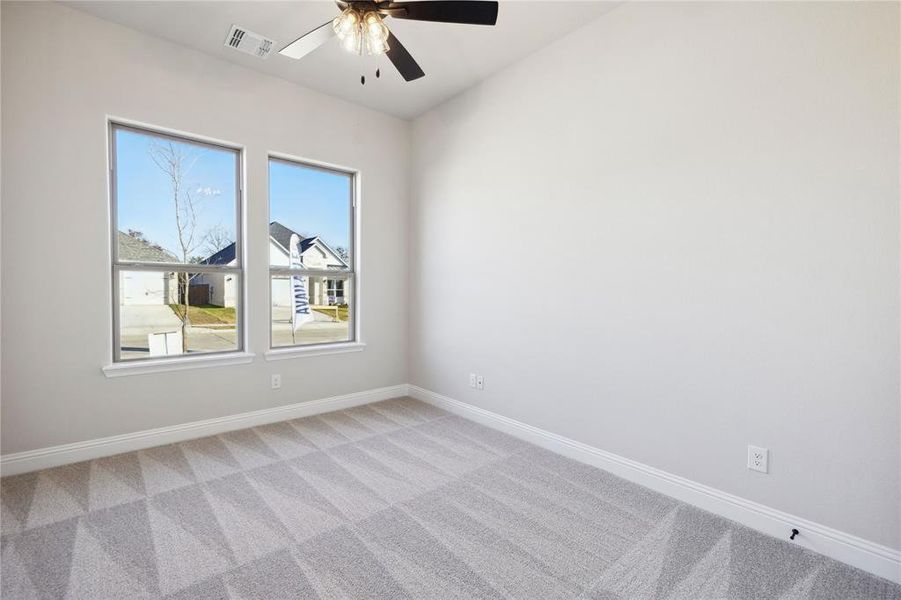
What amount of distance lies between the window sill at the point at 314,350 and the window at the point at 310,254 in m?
0.11

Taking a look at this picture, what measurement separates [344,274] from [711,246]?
10.1 feet

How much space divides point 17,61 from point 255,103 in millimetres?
1373

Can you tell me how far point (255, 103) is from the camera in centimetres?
338

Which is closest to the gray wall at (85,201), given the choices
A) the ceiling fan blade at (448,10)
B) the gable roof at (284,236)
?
the gable roof at (284,236)

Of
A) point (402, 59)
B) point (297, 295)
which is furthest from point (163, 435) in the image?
point (402, 59)

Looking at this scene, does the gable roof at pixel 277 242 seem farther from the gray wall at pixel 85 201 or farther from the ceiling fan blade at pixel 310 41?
the ceiling fan blade at pixel 310 41

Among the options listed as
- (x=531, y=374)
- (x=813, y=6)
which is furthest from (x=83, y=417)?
(x=813, y=6)

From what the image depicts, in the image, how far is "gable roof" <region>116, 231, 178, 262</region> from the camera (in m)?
2.97

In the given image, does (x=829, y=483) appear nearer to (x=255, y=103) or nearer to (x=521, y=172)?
(x=521, y=172)

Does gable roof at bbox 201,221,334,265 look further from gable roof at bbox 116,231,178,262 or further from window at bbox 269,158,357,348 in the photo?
Result: gable roof at bbox 116,231,178,262

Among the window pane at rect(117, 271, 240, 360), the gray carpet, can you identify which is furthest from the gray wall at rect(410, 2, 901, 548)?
the window pane at rect(117, 271, 240, 360)

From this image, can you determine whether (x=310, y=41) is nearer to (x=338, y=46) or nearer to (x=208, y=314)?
(x=338, y=46)

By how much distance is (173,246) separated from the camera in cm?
318

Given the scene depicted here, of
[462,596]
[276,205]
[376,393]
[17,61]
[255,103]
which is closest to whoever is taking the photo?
[462,596]
